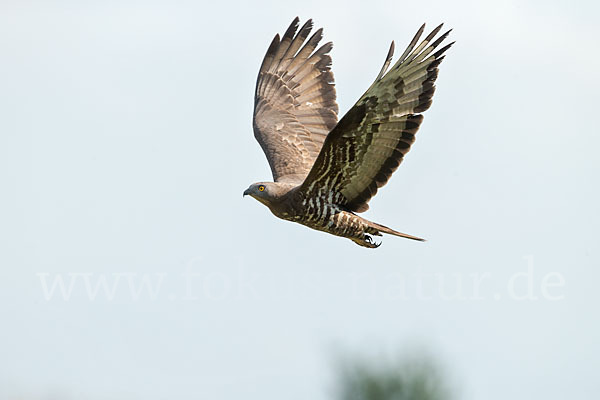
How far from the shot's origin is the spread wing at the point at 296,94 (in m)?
17.0

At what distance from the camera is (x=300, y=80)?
17.4 meters

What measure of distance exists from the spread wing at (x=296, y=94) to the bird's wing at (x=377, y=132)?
2.22m

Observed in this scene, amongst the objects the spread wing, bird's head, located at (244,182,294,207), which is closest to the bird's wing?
bird's head, located at (244,182,294,207)

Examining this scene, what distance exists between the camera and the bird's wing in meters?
13.5

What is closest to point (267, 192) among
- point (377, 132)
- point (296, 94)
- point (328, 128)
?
point (377, 132)

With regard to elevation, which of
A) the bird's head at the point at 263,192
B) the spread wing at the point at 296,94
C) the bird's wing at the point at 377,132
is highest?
the spread wing at the point at 296,94

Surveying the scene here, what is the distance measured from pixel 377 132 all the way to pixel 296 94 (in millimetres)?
3558

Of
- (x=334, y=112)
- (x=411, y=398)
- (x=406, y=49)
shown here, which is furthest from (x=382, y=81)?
(x=411, y=398)

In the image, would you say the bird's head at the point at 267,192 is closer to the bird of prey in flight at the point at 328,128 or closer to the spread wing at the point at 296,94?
the bird of prey in flight at the point at 328,128

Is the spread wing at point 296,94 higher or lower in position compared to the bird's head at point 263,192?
higher

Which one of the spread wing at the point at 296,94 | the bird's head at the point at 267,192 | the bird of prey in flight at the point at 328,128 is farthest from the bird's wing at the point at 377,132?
the spread wing at the point at 296,94

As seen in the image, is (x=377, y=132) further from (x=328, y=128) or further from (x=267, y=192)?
(x=328, y=128)

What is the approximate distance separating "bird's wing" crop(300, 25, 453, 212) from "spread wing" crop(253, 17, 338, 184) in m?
2.22

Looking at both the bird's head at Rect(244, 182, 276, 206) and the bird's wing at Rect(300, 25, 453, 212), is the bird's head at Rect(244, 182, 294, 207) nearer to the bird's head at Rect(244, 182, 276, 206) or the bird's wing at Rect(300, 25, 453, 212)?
the bird's head at Rect(244, 182, 276, 206)
